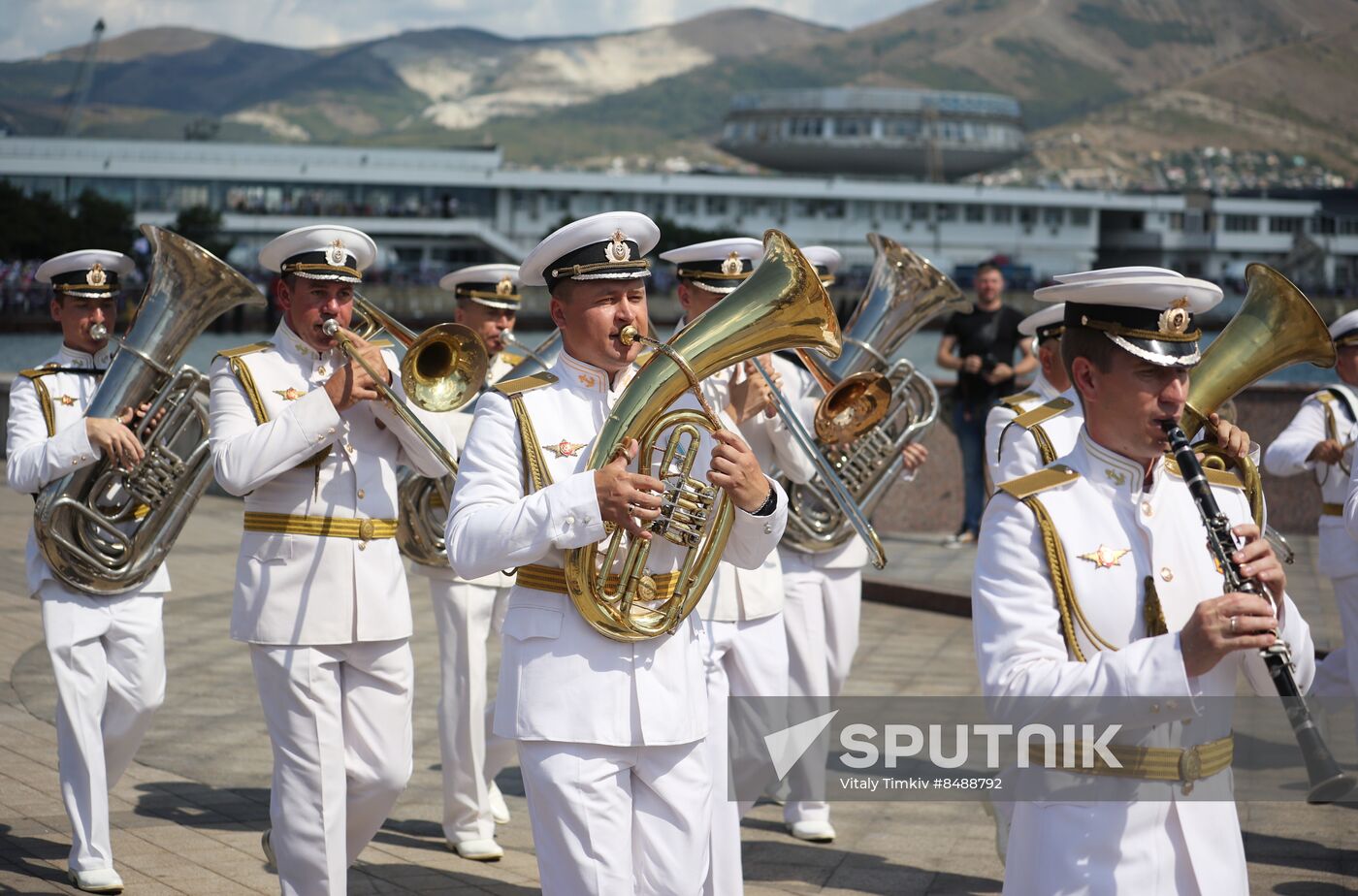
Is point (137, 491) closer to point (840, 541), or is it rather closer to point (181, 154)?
point (840, 541)

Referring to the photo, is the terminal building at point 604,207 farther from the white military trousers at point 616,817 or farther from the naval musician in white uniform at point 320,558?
the white military trousers at point 616,817

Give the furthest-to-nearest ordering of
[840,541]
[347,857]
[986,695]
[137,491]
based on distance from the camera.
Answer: [840,541]
[137,491]
[347,857]
[986,695]

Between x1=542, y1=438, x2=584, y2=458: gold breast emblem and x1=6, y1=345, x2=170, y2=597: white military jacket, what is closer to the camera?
x1=542, y1=438, x2=584, y2=458: gold breast emblem

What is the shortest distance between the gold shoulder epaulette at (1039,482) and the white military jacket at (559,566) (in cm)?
91

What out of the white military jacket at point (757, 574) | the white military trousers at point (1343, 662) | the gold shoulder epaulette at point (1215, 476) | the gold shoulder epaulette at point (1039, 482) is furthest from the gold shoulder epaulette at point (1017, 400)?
the gold shoulder epaulette at point (1039, 482)

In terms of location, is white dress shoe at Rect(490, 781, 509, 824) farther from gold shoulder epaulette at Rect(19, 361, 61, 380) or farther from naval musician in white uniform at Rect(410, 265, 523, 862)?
gold shoulder epaulette at Rect(19, 361, 61, 380)

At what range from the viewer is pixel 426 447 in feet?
18.8

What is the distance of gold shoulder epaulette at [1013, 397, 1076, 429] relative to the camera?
5.66 m

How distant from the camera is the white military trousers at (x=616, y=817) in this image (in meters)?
4.25

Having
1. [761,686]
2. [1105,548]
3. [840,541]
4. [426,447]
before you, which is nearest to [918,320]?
[840,541]

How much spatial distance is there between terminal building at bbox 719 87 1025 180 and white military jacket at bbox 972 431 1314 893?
5522 inches

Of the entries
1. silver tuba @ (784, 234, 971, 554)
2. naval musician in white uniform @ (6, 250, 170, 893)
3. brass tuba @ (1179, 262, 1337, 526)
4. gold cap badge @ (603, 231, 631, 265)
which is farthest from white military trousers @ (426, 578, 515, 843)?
brass tuba @ (1179, 262, 1337, 526)

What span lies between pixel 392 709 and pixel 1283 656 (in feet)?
10.6

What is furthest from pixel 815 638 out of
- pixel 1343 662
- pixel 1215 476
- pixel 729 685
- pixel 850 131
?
pixel 850 131
